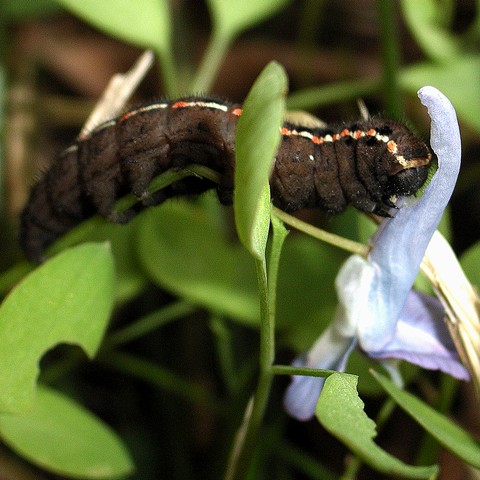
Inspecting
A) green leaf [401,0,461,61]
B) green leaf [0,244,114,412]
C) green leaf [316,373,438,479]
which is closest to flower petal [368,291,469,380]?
green leaf [316,373,438,479]

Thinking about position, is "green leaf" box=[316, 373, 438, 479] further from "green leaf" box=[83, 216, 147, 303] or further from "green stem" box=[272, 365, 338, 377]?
"green leaf" box=[83, 216, 147, 303]

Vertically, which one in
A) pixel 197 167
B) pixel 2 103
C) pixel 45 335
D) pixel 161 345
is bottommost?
pixel 161 345

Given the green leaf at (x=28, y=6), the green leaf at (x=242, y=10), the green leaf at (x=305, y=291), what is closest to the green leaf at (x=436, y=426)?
the green leaf at (x=305, y=291)

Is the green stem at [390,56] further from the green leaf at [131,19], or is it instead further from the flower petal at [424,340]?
the flower petal at [424,340]

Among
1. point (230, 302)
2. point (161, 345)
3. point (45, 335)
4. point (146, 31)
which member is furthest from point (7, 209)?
point (45, 335)

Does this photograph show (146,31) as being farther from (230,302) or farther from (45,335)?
(45,335)
